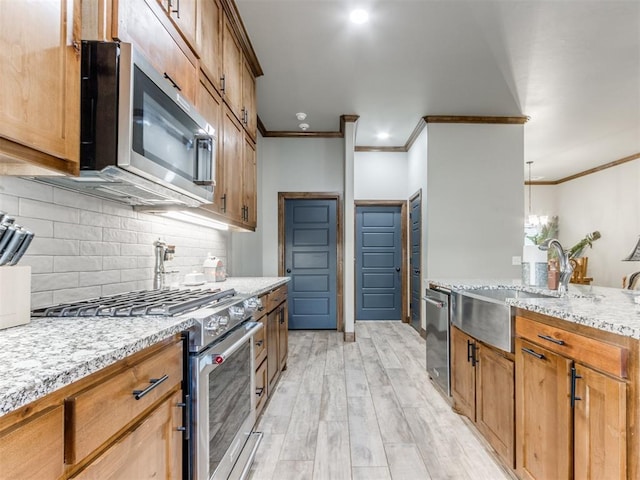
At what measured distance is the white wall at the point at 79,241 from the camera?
131 centimetres

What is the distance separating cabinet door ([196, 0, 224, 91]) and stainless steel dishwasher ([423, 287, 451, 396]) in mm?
2254

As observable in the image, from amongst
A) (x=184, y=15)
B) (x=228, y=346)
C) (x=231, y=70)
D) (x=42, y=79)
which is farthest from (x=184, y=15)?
(x=228, y=346)

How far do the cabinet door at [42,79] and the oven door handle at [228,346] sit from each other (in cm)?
77

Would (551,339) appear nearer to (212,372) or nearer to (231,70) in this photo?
(212,372)

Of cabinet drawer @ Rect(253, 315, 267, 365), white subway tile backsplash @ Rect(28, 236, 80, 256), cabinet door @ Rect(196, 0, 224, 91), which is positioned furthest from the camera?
cabinet drawer @ Rect(253, 315, 267, 365)

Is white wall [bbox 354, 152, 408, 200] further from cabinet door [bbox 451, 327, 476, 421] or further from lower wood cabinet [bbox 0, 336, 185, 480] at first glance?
lower wood cabinet [bbox 0, 336, 185, 480]

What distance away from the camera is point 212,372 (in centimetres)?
135

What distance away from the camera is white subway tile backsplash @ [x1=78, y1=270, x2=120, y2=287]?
158 cm

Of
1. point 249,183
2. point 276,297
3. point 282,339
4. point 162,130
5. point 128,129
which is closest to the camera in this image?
point 128,129

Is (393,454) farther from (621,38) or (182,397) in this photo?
(621,38)

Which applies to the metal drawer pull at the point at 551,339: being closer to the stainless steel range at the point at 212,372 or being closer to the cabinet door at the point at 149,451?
the stainless steel range at the point at 212,372

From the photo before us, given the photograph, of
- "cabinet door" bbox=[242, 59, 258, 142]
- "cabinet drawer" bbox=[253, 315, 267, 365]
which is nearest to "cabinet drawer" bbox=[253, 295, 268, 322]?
"cabinet drawer" bbox=[253, 315, 267, 365]

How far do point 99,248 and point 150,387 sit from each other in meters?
1.00

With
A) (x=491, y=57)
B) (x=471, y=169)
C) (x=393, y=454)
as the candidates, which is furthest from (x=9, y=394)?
(x=471, y=169)
